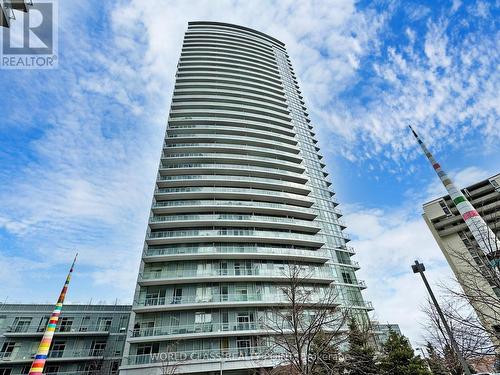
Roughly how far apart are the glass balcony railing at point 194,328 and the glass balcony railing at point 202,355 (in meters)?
1.74

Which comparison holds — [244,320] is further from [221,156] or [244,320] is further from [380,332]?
[221,156]

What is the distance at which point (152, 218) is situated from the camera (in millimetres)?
33062

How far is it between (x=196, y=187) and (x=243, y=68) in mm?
35685

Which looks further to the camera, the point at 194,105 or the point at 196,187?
the point at 194,105

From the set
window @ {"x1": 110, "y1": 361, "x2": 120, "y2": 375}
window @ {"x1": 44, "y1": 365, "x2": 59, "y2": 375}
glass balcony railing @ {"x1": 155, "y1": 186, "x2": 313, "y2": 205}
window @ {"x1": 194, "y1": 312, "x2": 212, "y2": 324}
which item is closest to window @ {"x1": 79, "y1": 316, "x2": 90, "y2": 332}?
window @ {"x1": 44, "y1": 365, "x2": 59, "y2": 375}

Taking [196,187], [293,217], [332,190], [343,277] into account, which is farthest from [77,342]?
[332,190]

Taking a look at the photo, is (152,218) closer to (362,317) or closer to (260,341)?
(260,341)

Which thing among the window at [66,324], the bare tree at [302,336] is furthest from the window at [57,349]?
the bare tree at [302,336]

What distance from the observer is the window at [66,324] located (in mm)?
33594

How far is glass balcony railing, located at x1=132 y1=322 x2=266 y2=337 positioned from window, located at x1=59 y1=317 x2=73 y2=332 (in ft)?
57.5

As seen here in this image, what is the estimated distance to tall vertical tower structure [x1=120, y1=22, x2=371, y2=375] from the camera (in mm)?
24786

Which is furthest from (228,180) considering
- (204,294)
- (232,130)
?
(204,294)

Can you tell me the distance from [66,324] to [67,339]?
2.02 metres

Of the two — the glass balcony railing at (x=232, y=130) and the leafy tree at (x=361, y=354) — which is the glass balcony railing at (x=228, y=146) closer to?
the glass balcony railing at (x=232, y=130)
